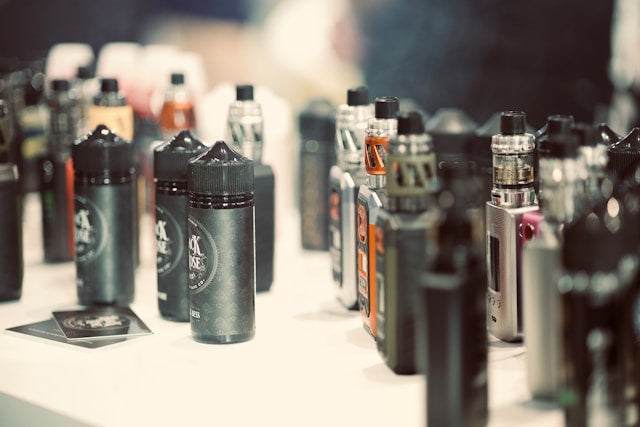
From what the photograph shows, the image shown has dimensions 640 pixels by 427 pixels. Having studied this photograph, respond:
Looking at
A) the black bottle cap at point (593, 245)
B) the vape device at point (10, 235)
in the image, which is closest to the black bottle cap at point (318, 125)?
the vape device at point (10, 235)

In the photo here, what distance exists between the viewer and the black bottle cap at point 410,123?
1.01 meters

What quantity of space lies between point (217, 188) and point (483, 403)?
1.46ft

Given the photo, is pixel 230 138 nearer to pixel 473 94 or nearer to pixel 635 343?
pixel 635 343

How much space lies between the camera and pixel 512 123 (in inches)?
44.1

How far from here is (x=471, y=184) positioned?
2.78 feet

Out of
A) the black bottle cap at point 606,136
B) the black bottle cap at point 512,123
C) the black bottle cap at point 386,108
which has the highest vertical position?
the black bottle cap at point 386,108

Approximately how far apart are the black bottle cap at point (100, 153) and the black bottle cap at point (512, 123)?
1.75 feet

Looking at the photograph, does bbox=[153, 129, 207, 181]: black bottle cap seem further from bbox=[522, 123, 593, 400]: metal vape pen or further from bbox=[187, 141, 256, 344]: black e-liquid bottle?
bbox=[522, 123, 593, 400]: metal vape pen

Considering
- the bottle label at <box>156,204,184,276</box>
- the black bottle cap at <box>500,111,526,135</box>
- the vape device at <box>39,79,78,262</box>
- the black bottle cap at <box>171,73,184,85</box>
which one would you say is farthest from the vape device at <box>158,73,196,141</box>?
the black bottle cap at <box>500,111,526,135</box>

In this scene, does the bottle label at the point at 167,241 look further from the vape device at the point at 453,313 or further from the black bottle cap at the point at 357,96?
the vape device at the point at 453,313

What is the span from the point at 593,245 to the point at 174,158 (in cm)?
64

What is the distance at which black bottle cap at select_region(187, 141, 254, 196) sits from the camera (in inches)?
45.6

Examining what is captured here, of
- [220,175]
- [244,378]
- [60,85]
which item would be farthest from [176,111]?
[244,378]

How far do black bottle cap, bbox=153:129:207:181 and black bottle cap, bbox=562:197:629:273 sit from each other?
0.60 meters
